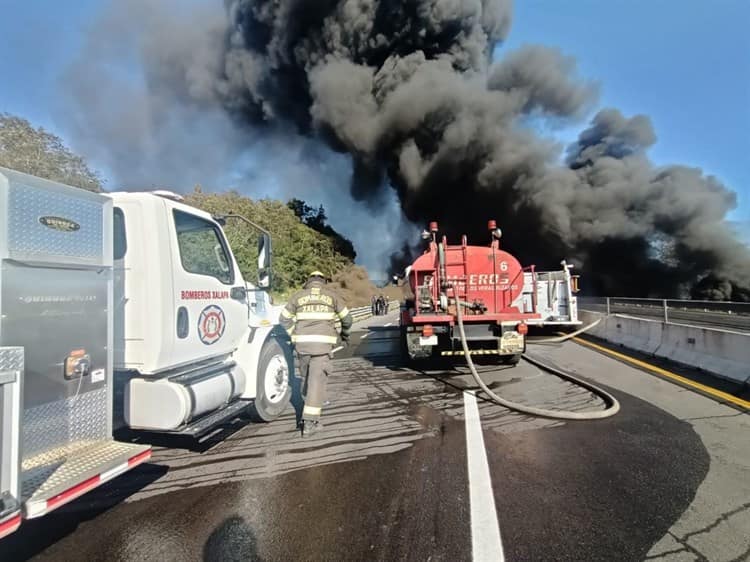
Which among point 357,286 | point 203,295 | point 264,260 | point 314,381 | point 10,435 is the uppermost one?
point 357,286

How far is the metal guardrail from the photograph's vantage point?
1173 cm

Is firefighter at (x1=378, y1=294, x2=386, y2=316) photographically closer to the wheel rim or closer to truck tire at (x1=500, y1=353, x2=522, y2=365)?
truck tire at (x1=500, y1=353, x2=522, y2=365)

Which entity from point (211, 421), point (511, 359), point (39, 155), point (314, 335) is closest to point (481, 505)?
point (211, 421)

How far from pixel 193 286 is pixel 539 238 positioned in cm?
2364

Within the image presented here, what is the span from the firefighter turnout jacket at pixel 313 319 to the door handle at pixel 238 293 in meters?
0.43

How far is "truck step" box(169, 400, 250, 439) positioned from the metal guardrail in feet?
29.7

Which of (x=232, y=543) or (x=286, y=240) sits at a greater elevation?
(x=286, y=240)

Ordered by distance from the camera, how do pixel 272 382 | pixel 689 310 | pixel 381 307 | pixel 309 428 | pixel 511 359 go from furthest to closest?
pixel 381 307, pixel 689 310, pixel 511 359, pixel 272 382, pixel 309 428

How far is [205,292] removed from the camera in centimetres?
369

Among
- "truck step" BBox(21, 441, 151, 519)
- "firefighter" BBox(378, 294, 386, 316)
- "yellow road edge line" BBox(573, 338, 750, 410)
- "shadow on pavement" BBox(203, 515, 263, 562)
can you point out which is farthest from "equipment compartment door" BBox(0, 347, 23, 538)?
"firefighter" BBox(378, 294, 386, 316)

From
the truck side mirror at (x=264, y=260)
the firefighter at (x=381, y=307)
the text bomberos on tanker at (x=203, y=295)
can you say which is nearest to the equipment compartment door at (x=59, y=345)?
the text bomberos on tanker at (x=203, y=295)

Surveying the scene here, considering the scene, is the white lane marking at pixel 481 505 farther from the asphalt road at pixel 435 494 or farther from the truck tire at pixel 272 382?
the truck tire at pixel 272 382

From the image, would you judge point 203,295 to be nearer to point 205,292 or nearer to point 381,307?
point 205,292

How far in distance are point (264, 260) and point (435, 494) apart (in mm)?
2664
